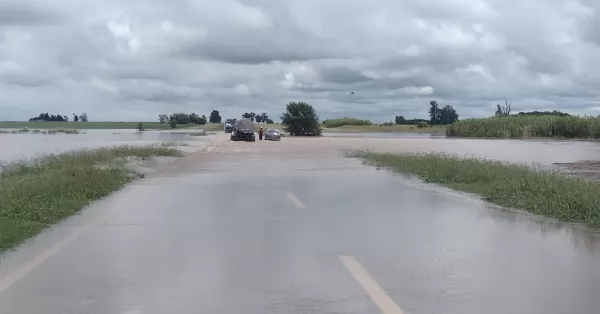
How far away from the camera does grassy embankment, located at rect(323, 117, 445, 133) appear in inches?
5556

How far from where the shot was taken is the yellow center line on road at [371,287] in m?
6.63

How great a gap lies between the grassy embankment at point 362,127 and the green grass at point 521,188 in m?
113

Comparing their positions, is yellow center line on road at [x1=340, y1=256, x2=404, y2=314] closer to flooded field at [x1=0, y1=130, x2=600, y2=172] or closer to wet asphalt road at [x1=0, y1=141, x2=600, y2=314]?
wet asphalt road at [x1=0, y1=141, x2=600, y2=314]

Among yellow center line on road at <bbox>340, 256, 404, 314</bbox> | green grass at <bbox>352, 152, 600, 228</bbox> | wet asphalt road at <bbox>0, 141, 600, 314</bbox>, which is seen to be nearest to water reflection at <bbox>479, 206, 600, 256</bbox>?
wet asphalt road at <bbox>0, 141, 600, 314</bbox>

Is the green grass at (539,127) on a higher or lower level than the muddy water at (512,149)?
higher

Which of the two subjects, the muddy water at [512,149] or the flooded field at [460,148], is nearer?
the flooded field at [460,148]

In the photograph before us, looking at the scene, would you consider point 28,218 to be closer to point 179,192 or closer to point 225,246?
point 225,246

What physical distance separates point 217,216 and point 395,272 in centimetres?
548

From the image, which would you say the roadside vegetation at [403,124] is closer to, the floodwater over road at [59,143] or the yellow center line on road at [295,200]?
the floodwater over road at [59,143]

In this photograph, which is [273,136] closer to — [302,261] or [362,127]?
[302,261]

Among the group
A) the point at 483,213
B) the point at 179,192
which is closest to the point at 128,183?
the point at 179,192

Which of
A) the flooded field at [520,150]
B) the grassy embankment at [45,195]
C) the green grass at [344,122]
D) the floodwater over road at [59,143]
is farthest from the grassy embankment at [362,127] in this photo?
the grassy embankment at [45,195]

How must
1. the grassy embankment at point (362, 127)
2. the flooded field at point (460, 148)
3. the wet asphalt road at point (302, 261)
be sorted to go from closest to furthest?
the wet asphalt road at point (302, 261) < the flooded field at point (460, 148) < the grassy embankment at point (362, 127)

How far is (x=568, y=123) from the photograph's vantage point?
92688mm
